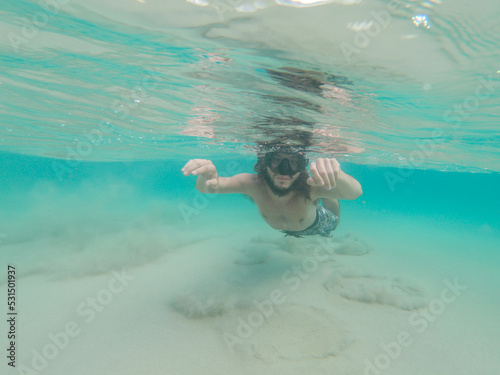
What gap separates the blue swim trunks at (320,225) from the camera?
8.15 metres

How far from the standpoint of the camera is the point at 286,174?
6480 mm

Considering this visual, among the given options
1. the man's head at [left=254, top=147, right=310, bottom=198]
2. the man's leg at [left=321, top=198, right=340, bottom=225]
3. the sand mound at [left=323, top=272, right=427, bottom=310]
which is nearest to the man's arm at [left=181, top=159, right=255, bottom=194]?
the man's head at [left=254, top=147, right=310, bottom=198]

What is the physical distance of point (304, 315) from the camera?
6.46 m

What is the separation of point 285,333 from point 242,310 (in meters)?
1.32

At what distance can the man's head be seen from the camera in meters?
6.51

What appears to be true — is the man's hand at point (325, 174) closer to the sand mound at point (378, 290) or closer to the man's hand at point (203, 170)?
the man's hand at point (203, 170)

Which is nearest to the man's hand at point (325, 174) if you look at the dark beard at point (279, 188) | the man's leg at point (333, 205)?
the dark beard at point (279, 188)

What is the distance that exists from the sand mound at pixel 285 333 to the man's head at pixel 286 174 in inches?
124

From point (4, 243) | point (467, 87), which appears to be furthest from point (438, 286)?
point (4, 243)

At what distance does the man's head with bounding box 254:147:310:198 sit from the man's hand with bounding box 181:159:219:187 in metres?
1.75

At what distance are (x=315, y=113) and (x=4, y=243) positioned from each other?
17026 mm

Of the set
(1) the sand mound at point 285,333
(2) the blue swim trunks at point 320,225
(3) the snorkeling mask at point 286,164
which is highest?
(3) the snorkeling mask at point 286,164

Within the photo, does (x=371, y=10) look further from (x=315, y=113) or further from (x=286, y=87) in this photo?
(x=315, y=113)

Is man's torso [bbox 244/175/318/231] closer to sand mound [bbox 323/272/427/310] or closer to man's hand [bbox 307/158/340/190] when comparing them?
sand mound [bbox 323/272/427/310]
